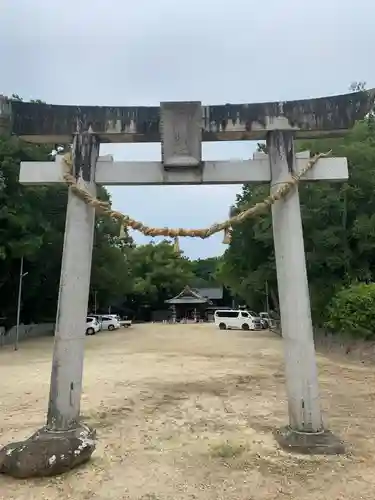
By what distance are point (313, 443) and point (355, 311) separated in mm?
11980

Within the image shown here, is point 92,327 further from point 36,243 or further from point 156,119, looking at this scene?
point 156,119

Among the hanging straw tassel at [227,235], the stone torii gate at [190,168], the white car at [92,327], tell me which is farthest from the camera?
the white car at [92,327]

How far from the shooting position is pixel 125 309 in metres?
59.7

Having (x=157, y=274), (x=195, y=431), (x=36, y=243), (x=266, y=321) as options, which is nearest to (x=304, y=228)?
(x=36, y=243)

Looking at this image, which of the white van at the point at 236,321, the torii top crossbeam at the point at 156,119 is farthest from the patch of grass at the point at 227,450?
the white van at the point at 236,321

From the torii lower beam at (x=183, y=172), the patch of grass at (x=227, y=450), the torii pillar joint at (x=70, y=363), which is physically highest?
the torii lower beam at (x=183, y=172)

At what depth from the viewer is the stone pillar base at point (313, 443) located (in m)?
5.83

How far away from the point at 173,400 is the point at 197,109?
5.99 m

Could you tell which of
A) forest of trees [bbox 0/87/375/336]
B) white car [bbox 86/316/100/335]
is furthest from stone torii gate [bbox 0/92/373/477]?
white car [bbox 86/316/100/335]

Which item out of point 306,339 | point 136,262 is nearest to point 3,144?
point 306,339

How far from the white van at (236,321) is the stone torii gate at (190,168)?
104ft

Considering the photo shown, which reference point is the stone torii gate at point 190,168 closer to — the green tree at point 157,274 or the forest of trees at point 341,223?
the forest of trees at point 341,223

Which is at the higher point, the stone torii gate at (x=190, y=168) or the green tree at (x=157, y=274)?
the green tree at (x=157, y=274)

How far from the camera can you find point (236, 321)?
38.3 meters
